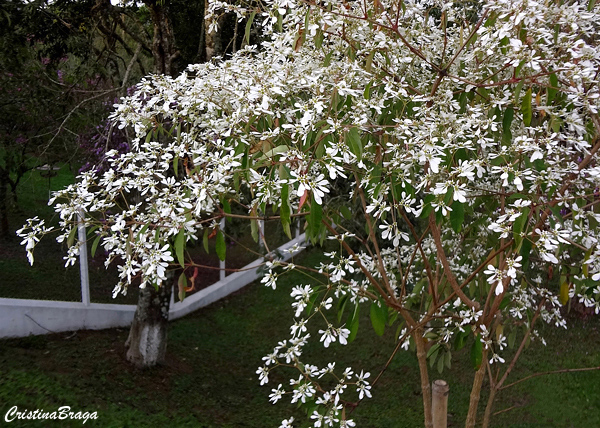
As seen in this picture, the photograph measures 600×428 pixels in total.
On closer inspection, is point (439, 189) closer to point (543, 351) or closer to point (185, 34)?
point (543, 351)

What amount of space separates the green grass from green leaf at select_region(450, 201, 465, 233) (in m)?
3.07

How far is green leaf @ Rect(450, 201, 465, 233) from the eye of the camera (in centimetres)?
169

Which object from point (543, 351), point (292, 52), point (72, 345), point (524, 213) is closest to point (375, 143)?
point (292, 52)

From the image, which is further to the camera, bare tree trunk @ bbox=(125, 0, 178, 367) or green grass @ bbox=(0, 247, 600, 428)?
bare tree trunk @ bbox=(125, 0, 178, 367)

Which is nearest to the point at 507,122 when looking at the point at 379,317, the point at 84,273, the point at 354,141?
the point at 354,141

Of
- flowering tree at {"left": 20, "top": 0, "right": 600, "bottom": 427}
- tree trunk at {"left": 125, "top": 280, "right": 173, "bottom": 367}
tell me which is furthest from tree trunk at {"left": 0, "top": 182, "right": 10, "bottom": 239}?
flowering tree at {"left": 20, "top": 0, "right": 600, "bottom": 427}

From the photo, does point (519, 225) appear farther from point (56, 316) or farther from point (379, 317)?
point (56, 316)

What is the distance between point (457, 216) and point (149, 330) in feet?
12.8

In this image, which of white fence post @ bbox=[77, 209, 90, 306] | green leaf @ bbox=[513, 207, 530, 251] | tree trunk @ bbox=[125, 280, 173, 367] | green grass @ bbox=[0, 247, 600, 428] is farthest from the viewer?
white fence post @ bbox=[77, 209, 90, 306]

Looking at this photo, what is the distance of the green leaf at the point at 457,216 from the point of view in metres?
1.69

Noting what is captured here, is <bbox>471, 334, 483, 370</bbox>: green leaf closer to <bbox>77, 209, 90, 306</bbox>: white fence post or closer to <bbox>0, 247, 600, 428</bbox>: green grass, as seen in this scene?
<bbox>0, 247, 600, 428</bbox>: green grass

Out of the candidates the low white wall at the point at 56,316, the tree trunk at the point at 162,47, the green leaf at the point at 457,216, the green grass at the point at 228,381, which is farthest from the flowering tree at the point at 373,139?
the tree trunk at the point at 162,47

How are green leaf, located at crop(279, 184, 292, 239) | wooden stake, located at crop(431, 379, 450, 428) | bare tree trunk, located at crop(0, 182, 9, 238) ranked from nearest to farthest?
green leaf, located at crop(279, 184, 292, 239) → wooden stake, located at crop(431, 379, 450, 428) → bare tree trunk, located at crop(0, 182, 9, 238)

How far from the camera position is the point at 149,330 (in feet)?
16.2
